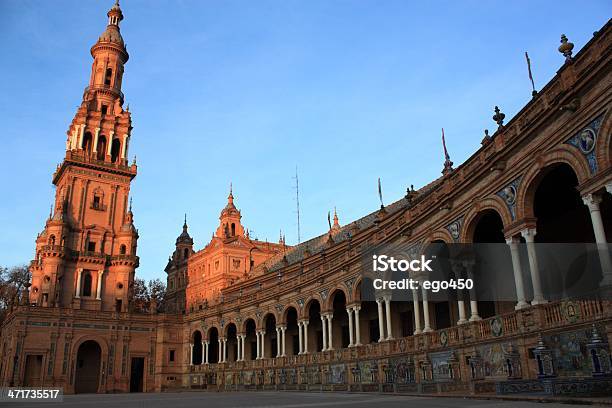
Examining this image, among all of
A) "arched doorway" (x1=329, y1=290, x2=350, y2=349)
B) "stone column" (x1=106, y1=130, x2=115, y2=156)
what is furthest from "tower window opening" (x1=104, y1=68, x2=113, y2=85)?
"arched doorway" (x1=329, y1=290, x2=350, y2=349)

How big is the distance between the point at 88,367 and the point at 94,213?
59.1 feet

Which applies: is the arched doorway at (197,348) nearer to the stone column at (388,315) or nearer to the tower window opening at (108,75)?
the stone column at (388,315)

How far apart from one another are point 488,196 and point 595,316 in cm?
688

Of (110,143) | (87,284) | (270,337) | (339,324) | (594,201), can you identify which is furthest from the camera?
(110,143)

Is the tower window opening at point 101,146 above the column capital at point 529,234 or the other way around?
above

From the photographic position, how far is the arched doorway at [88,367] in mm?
52375

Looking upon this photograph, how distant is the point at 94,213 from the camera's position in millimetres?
61094

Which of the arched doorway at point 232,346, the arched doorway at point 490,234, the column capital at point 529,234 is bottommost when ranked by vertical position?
the arched doorway at point 232,346

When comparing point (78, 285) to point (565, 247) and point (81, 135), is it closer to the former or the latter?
point (81, 135)

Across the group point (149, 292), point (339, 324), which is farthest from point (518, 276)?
point (149, 292)

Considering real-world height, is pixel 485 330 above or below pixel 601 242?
below

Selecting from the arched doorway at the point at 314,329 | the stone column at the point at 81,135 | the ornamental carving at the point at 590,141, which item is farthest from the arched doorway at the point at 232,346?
the ornamental carving at the point at 590,141

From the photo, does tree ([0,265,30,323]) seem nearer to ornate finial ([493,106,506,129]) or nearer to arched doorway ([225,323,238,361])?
arched doorway ([225,323,238,361])

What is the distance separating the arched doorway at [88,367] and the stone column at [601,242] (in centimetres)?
5144
